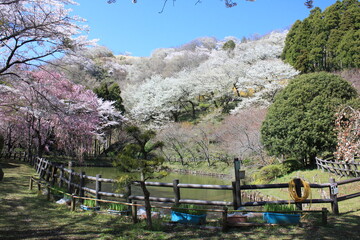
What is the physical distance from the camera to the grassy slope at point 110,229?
4238 mm

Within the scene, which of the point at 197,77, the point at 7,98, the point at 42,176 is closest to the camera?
the point at 42,176

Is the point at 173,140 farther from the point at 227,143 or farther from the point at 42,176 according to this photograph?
the point at 42,176

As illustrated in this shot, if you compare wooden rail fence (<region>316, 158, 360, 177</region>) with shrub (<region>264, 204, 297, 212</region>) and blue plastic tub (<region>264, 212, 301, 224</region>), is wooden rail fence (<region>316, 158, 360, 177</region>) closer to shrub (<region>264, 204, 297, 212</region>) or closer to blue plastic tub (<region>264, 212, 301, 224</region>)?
shrub (<region>264, 204, 297, 212</region>)

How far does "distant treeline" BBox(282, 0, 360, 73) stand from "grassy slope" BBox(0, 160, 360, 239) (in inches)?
750

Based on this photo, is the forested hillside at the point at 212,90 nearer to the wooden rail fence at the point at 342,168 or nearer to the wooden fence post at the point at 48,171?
the wooden rail fence at the point at 342,168

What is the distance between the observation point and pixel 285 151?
1345 cm

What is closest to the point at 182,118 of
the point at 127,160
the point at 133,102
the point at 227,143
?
the point at 133,102

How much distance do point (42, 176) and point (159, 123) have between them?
22528 millimetres

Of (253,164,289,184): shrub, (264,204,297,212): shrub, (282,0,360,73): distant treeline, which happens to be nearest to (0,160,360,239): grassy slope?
(264,204,297,212): shrub

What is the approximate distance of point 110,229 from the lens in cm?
475

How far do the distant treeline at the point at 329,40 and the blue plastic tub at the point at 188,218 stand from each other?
67.1ft

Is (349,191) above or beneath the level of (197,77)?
beneath

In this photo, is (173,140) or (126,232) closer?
(126,232)

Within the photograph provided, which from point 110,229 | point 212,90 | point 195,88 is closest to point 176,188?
point 110,229
